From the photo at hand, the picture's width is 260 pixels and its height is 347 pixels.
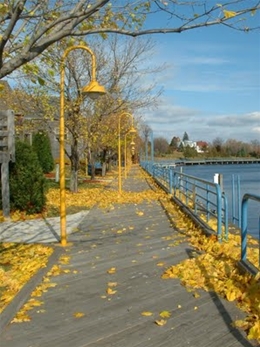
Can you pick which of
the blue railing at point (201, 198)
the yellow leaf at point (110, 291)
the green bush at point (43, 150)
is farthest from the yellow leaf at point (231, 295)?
the green bush at point (43, 150)

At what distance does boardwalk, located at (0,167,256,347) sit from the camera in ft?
14.2

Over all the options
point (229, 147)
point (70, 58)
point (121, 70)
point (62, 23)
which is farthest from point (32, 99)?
point (229, 147)

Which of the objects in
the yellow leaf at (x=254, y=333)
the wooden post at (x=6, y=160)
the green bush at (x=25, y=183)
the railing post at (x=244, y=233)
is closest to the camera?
the yellow leaf at (x=254, y=333)

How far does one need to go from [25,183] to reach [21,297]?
7980 millimetres

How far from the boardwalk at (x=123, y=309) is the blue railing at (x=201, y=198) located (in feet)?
3.26

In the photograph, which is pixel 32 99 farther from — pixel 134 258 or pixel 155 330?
pixel 155 330

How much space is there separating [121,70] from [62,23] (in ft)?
48.8

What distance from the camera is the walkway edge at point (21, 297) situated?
15.9 feet

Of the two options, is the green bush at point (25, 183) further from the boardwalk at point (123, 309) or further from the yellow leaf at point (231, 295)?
the yellow leaf at point (231, 295)

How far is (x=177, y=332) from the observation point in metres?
4.42

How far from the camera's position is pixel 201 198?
38.6ft

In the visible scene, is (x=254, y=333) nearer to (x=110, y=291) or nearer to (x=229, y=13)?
(x=110, y=291)

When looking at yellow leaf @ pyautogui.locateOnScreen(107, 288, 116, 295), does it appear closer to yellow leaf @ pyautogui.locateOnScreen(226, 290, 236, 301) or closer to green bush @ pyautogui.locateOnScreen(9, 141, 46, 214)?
yellow leaf @ pyautogui.locateOnScreen(226, 290, 236, 301)

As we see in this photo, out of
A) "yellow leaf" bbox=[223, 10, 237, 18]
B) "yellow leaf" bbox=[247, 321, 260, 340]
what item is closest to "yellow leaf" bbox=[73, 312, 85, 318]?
"yellow leaf" bbox=[247, 321, 260, 340]
